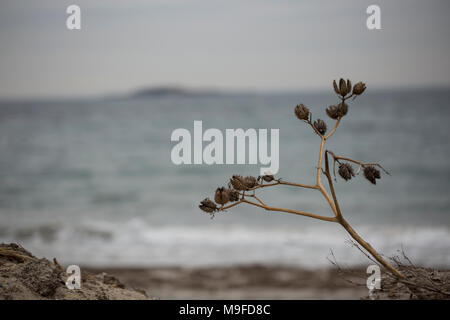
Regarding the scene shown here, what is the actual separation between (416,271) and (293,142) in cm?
1329

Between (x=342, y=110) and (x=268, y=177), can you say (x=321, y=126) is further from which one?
(x=268, y=177)

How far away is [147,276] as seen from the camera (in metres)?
4.93

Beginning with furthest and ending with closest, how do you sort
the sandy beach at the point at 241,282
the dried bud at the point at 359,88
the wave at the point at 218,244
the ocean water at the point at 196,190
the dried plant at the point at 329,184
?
the ocean water at the point at 196,190
the wave at the point at 218,244
the sandy beach at the point at 241,282
the dried bud at the point at 359,88
the dried plant at the point at 329,184

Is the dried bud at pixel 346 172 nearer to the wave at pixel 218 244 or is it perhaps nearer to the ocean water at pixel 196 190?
the ocean water at pixel 196 190

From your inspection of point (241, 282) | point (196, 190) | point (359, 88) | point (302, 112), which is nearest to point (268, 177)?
point (302, 112)

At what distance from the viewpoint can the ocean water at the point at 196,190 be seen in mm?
5777

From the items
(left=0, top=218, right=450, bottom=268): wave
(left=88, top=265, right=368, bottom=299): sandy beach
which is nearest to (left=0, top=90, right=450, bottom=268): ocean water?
(left=0, top=218, right=450, bottom=268): wave

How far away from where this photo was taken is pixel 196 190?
10.2 metres

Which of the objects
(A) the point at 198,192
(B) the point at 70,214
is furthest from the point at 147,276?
(A) the point at 198,192

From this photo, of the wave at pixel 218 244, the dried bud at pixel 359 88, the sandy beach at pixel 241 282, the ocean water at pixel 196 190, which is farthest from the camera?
the ocean water at pixel 196 190

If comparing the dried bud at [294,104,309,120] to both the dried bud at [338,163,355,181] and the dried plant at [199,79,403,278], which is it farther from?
the dried bud at [338,163,355,181]

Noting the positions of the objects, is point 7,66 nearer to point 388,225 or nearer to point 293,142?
point 293,142

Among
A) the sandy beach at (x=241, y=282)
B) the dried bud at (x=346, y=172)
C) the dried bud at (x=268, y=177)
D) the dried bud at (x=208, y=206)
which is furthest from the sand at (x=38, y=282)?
the sandy beach at (x=241, y=282)

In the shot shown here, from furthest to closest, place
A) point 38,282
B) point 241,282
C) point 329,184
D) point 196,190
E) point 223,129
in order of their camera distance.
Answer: point 223,129
point 196,190
point 241,282
point 38,282
point 329,184
